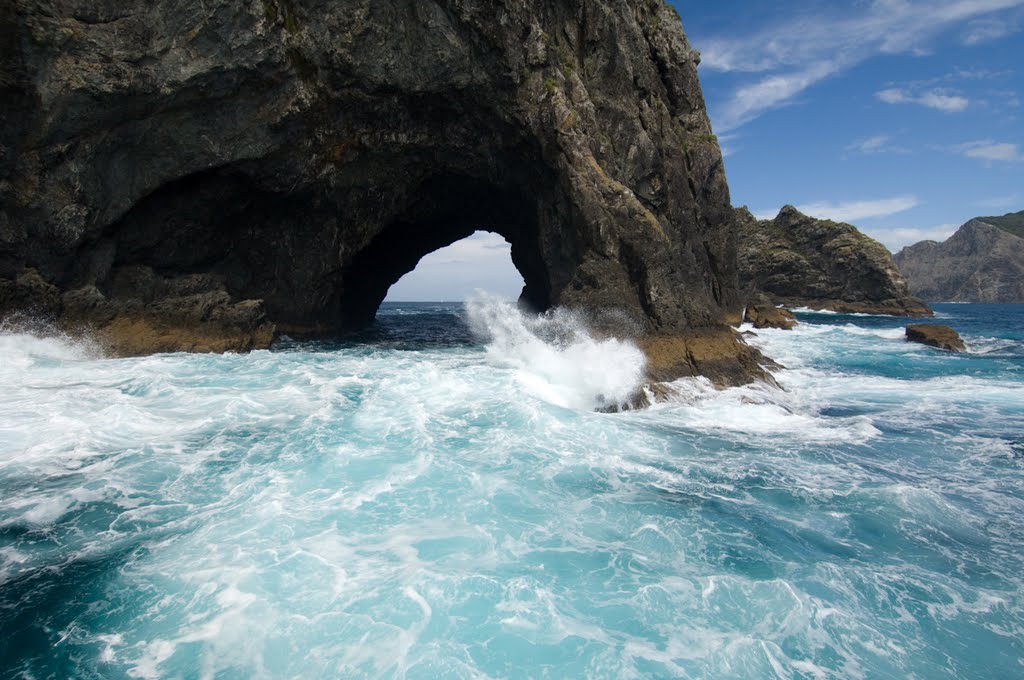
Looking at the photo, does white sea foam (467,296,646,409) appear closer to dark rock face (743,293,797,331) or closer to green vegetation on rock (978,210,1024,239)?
dark rock face (743,293,797,331)

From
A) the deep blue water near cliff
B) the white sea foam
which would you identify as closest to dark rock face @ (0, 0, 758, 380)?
the white sea foam

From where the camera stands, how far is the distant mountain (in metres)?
141

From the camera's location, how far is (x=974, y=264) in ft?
484

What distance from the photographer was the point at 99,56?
56.4 feet

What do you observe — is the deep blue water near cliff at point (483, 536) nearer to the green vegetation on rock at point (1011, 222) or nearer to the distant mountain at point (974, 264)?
the distant mountain at point (974, 264)

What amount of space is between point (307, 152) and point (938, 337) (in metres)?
35.9

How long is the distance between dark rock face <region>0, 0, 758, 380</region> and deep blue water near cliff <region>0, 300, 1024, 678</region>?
5566 mm

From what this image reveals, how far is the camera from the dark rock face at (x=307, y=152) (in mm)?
17375

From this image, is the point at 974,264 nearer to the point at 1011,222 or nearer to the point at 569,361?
the point at 1011,222

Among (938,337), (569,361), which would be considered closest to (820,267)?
(938,337)

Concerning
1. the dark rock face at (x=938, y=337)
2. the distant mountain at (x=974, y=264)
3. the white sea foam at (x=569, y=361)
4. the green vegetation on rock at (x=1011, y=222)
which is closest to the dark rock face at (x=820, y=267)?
the dark rock face at (x=938, y=337)

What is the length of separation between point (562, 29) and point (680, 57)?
24.4ft

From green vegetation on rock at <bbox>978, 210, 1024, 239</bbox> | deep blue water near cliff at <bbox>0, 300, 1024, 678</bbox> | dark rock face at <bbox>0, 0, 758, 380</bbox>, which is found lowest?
deep blue water near cliff at <bbox>0, 300, 1024, 678</bbox>

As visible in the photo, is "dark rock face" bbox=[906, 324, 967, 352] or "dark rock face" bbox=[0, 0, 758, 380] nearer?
"dark rock face" bbox=[0, 0, 758, 380]
